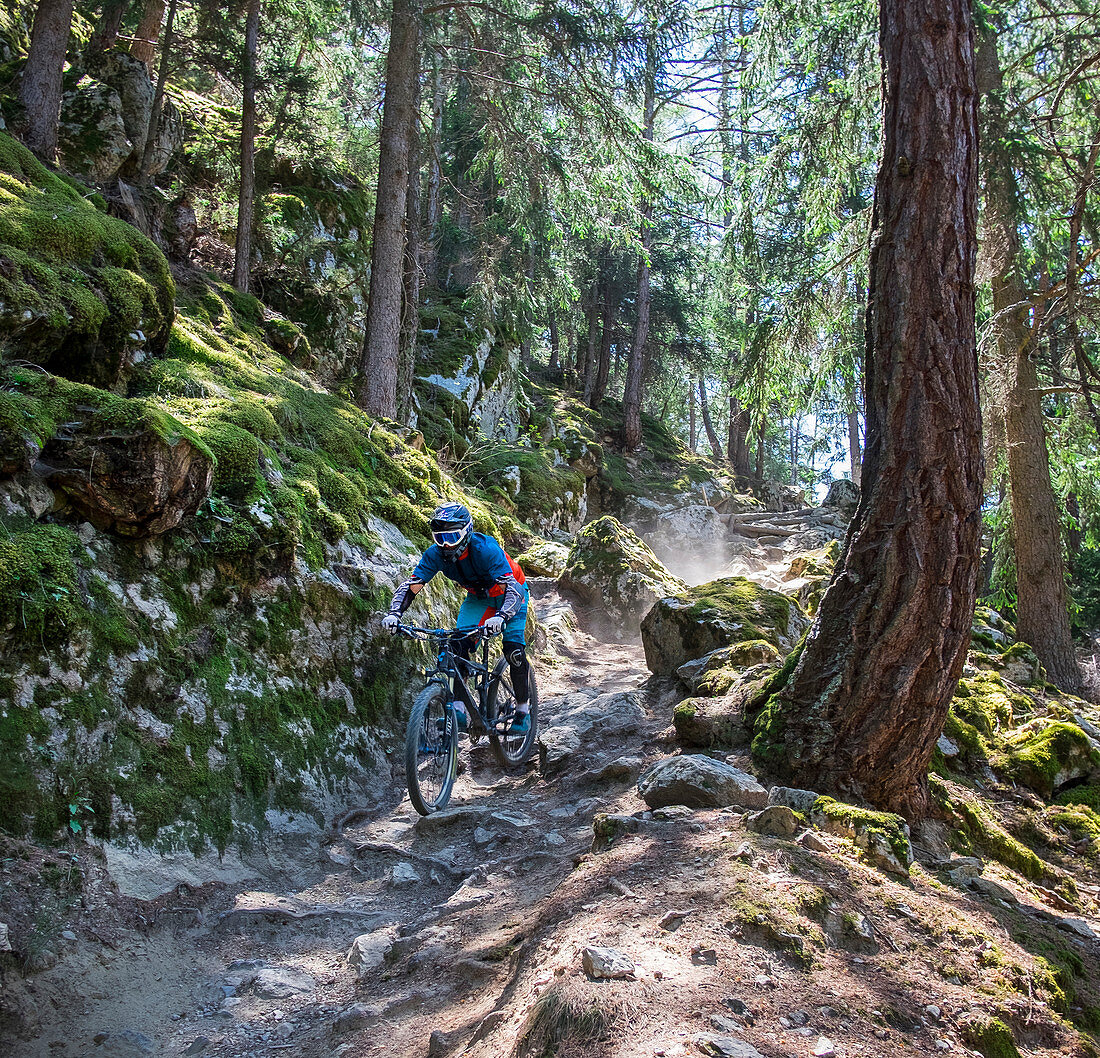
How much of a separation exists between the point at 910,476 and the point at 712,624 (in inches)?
150

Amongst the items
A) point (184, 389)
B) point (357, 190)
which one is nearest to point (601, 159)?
point (357, 190)

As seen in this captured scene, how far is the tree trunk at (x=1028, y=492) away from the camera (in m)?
9.21

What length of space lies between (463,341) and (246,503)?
12.1 meters

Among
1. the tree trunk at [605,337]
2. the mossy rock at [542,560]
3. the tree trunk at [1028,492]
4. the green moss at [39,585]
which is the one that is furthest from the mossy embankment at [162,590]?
the tree trunk at [605,337]

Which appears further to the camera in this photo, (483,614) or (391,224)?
(391,224)

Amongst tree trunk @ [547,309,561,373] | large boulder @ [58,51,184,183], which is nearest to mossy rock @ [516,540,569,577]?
large boulder @ [58,51,184,183]

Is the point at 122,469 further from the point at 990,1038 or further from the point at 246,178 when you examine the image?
the point at 246,178

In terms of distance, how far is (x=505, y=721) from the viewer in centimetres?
591

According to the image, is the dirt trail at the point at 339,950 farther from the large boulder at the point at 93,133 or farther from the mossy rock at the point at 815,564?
the mossy rock at the point at 815,564

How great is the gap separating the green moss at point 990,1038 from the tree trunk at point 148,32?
44.8 ft

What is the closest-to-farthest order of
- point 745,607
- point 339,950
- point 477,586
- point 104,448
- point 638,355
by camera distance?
point 339,950, point 104,448, point 477,586, point 745,607, point 638,355

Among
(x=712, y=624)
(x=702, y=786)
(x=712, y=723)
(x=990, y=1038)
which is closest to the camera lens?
(x=990, y=1038)

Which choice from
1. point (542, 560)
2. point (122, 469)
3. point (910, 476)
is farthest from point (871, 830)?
point (542, 560)

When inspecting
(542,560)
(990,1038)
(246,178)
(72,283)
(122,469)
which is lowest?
(990,1038)
